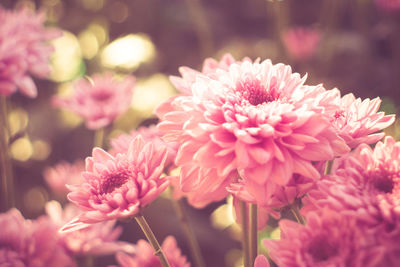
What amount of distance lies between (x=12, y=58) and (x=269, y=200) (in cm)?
44

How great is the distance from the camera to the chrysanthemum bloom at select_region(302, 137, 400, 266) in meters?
0.32

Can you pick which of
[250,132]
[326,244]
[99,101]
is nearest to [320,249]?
[326,244]

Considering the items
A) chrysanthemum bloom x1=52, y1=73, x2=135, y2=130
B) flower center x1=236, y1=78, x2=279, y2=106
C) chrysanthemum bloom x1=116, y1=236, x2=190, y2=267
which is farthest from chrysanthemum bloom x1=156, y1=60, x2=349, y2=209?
chrysanthemum bloom x1=52, y1=73, x2=135, y2=130

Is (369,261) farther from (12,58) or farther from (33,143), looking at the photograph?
(33,143)

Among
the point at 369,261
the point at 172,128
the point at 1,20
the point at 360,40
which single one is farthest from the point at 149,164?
the point at 360,40

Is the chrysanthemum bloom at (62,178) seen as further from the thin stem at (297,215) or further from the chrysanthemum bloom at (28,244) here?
the thin stem at (297,215)

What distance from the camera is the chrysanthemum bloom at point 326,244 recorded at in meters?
0.31

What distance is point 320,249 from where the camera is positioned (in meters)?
0.34

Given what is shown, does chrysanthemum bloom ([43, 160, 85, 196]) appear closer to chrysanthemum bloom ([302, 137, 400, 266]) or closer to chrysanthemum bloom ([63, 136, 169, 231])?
chrysanthemum bloom ([63, 136, 169, 231])

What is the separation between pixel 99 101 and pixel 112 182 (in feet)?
1.58

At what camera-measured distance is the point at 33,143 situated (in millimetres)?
1153

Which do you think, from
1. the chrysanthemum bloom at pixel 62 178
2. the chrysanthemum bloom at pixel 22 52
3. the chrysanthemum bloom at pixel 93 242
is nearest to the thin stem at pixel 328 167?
the chrysanthemum bloom at pixel 93 242

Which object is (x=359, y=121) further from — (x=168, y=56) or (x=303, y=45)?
(x=168, y=56)

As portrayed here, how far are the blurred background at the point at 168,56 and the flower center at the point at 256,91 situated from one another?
1.55 feet
